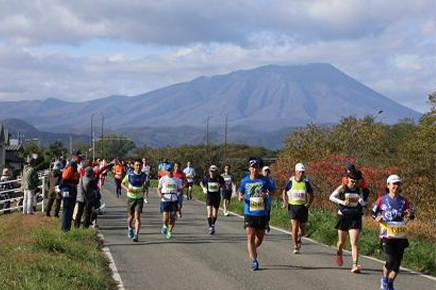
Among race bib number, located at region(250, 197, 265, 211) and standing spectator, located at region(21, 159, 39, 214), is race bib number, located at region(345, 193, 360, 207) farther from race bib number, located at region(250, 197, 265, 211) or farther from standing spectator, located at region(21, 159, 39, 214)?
standing spectator, located at region(21, 159, 39, 214)

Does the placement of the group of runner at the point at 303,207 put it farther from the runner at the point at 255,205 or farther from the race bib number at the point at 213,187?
the race bib number at the point at 213,187

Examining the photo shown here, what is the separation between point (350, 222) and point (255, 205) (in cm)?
171

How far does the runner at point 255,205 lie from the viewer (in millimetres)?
11094

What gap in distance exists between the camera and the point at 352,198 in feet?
36.7

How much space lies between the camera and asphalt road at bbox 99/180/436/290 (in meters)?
9.74

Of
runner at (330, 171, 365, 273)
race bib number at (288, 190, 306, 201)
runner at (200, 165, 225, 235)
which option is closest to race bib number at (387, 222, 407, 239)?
runner at (330, 171, 365, 273)

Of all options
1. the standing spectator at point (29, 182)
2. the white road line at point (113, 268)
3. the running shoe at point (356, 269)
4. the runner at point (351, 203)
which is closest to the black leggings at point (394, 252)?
the running shoe at point (356, 269)

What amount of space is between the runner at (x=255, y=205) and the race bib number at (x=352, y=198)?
4.47 feet

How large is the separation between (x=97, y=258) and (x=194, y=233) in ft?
17.1

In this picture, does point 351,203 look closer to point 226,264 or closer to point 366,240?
point 226,264

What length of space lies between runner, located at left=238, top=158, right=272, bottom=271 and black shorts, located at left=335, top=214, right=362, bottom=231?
137 cm

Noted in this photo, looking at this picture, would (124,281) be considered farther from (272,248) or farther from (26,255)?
(272,248)

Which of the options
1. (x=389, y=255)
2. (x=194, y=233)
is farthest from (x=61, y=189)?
(x=389, y=255)

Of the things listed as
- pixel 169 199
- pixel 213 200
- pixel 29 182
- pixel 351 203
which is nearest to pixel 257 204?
pixel 351 203
